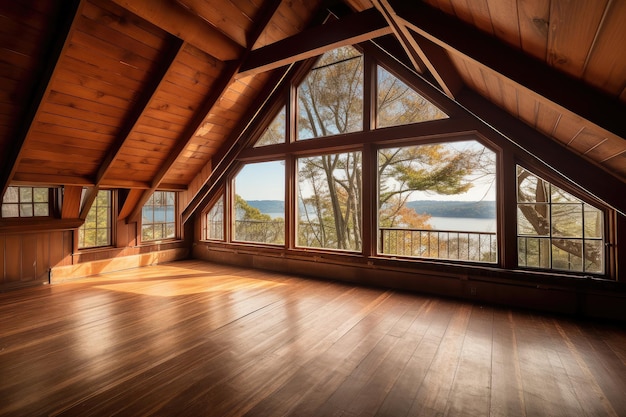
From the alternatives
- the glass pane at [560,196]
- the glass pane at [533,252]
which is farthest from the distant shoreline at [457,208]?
the glass pane at [560,196]

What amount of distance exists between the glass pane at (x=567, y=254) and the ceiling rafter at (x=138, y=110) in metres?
5.02

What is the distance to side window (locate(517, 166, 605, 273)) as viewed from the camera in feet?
11.5

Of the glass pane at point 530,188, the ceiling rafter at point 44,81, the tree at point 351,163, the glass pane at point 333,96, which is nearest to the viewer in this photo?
the ceiling rafter at point 44,81

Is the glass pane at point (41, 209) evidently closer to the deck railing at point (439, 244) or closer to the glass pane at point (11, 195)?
the glass pane at point (11, 195)

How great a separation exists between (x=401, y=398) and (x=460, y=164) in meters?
3.45

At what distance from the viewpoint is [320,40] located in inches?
136

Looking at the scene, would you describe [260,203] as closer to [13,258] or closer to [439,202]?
[439,202]

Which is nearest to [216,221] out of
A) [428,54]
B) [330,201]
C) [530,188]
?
[330,201]

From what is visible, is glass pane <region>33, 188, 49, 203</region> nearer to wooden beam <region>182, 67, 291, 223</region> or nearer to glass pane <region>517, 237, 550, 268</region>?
wooden beam <region>182, 67, 291, 223</region>

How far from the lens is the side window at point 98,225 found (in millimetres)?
5434

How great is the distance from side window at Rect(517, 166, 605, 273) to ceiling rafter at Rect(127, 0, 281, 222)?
148 inches

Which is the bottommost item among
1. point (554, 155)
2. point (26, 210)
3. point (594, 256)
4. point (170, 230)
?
point (594, 256)

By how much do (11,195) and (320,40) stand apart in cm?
497

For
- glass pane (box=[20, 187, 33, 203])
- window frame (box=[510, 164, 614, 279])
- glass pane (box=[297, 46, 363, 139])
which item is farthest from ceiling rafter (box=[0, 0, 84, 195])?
window frame (box=[510, 164, 614, 279])
